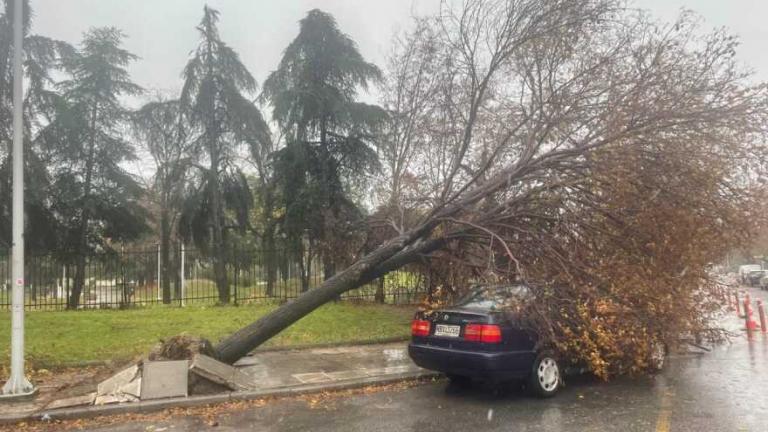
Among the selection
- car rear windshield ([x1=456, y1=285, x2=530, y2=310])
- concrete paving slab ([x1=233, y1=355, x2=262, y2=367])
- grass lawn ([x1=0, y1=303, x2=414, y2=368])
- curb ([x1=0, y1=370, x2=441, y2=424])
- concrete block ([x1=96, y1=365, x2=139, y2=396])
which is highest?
car rear windshield ([x1=456, y1=285, x2=530, y2=310])

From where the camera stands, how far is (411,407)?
21.9ft

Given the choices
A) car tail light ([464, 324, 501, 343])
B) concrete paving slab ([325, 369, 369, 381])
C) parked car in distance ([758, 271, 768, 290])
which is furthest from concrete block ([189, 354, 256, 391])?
parked car in distance ([758, 271, 768, 290])

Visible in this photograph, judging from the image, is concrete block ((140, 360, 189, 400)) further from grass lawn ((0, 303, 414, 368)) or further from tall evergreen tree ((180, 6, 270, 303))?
tall evergreen tree ((180, 6, 270, 303))

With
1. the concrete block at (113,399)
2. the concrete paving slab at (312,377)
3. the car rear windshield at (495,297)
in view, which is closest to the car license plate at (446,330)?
the car rear windshield at (495,297)

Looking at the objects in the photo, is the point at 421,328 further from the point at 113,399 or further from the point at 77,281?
the point at 77,281

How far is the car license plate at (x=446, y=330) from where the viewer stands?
22.7ft

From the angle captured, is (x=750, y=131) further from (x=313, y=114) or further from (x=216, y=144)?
(x=216, y=144)

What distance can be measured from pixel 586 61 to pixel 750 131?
2.70 meters

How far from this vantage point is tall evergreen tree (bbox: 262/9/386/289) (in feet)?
57.5

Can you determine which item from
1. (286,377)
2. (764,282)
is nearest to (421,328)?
(286,377)

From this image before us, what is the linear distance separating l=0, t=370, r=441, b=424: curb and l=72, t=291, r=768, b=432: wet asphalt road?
1.03 feet

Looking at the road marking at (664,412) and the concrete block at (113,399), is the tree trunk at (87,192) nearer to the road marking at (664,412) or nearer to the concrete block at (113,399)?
the concrete block at (113,399)

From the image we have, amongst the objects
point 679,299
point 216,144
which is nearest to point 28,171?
point 216,144

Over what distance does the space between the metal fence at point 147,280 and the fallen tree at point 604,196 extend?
625 centimetres
